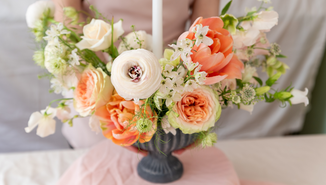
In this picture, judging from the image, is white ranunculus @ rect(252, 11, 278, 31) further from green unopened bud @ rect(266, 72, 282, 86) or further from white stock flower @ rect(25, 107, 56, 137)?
white stock flower @ rect(25, 107, 56, 137)

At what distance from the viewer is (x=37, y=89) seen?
1.14m

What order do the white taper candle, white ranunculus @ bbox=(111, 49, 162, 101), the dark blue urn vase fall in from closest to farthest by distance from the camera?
white ranunculus @ bbox=(111, 49, 162, 101)
the white taper candle
the dark blue urn vase

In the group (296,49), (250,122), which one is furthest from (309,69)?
(250,122)

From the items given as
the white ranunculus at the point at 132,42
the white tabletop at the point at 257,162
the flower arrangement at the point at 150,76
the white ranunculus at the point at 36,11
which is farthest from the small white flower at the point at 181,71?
the white tabletop at the point at 257,162

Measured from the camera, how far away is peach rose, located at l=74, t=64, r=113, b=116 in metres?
0.45

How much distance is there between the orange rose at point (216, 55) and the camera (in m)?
0.41

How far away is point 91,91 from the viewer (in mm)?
460

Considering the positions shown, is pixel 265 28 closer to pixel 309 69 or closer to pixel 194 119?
pixel 194 119

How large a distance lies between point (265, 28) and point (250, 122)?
1.00m

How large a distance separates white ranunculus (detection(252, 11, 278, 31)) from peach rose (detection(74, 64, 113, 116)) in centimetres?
31

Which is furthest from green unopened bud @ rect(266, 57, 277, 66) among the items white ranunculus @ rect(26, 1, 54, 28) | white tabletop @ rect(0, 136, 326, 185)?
white ranunculus @ rect(26, 1, 54, 28)

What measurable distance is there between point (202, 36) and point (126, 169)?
421 millimetres

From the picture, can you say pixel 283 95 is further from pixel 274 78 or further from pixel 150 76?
pixel 150 76

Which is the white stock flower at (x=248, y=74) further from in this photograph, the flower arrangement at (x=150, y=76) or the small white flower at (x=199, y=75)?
the small white flower at (x=199, y=75)
